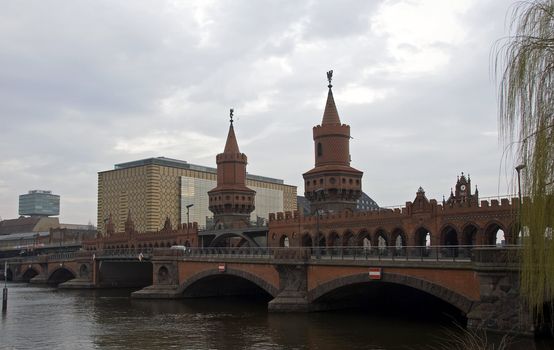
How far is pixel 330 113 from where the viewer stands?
7138 cm

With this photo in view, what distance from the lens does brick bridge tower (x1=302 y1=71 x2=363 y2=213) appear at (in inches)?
2697

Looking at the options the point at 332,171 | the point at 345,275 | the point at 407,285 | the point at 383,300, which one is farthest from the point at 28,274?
the point at 407,285

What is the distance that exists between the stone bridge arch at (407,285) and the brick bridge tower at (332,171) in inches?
864

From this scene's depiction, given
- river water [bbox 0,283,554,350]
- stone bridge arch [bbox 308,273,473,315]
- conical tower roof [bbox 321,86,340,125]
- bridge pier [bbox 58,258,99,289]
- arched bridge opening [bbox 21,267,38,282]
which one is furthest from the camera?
arched bridge opening [bbox 21,267,38,282]

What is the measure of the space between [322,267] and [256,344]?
12322 mm

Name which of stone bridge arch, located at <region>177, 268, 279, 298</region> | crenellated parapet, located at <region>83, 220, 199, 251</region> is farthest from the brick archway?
stone bridge arch, located at <region>177, 268, 279, 298</region>

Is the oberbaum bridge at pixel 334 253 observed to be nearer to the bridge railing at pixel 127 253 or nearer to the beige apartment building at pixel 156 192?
the bridge railing at pixel 127 253

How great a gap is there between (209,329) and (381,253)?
541 inches

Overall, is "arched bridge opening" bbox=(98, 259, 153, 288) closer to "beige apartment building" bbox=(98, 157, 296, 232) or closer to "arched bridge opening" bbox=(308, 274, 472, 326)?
"arched bridge opening" bbox=(308, 274, 472, 326)

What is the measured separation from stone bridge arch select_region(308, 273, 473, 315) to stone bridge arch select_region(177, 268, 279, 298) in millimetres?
5919

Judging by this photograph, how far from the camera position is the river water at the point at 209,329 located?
3606 cm

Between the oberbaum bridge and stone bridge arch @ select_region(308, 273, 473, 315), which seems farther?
stone bridge arch @ select_region(308, 273, 473, 315)

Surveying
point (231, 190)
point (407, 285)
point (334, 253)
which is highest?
point (231, 190)

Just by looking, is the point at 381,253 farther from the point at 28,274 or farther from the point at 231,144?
the point at 28,274
